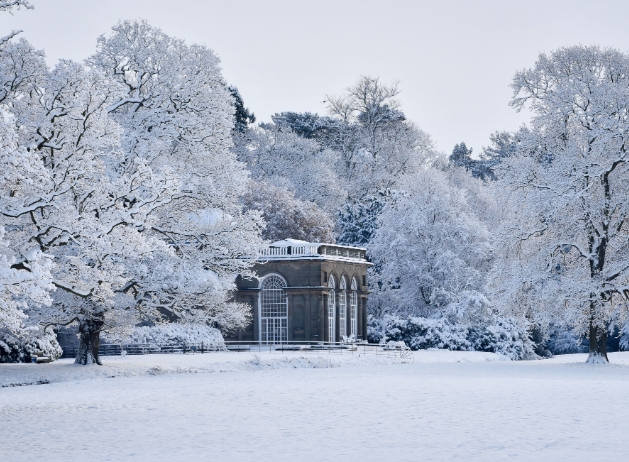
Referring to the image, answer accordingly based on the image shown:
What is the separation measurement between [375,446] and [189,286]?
19.3 m

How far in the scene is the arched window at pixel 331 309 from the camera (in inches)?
2029

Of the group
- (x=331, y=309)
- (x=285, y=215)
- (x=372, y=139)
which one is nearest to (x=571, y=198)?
(x=331, y=309)

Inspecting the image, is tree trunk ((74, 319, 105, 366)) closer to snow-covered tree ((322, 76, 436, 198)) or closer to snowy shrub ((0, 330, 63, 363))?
snowy shrub ((0, 330, 63, 363))

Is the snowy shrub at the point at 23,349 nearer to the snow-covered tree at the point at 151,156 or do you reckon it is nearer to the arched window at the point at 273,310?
the snow-covered tree at the point at 151,156

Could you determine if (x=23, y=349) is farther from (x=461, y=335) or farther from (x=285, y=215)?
(x=285, y=215)

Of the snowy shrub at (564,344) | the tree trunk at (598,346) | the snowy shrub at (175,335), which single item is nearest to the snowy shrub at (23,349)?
the snowy shrub at (175,335)

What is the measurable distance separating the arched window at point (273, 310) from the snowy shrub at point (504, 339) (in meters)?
10.8

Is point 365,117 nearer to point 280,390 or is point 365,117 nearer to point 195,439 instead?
point 280,390

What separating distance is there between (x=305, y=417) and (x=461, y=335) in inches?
1440

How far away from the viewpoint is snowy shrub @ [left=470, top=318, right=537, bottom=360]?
5275 cm

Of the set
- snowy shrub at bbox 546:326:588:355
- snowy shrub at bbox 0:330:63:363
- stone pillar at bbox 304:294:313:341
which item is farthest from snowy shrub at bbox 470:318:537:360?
snowy shrub at bbox 0:330:63:363

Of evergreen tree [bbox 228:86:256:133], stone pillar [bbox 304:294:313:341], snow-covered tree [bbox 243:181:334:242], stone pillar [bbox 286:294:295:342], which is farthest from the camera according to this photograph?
evergreen tree [bbox 228:86:256:133]

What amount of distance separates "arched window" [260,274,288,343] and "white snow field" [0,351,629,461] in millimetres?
20509

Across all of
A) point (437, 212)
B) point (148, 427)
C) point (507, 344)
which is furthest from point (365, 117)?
point (148, 427)
